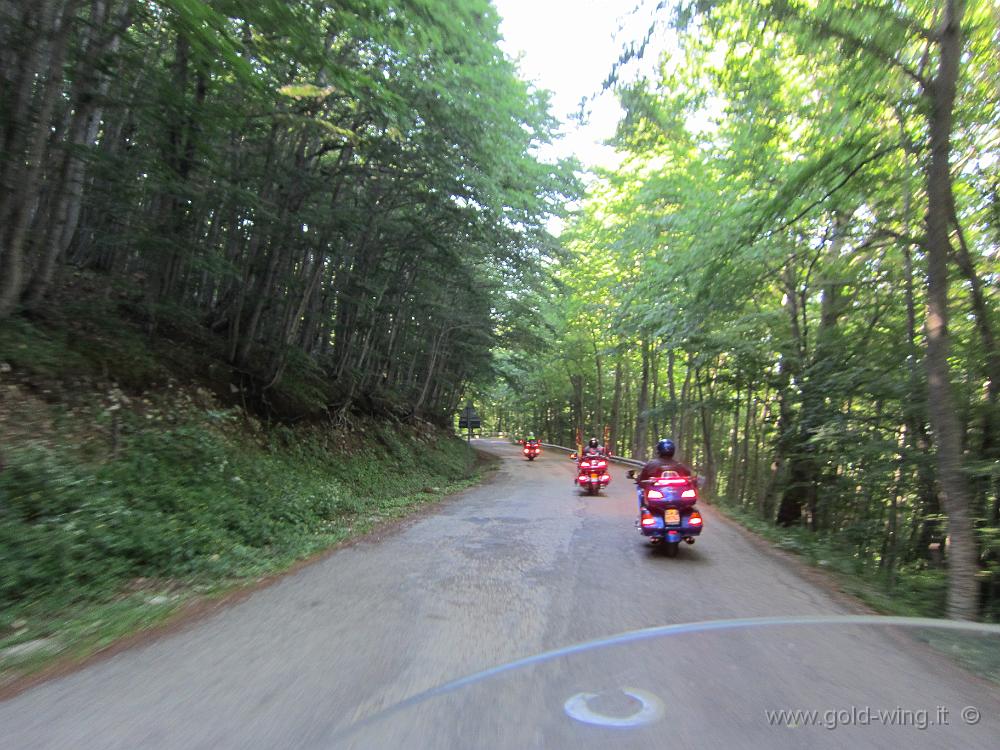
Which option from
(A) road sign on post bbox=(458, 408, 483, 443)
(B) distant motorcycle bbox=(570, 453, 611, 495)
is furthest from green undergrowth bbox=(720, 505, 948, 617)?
(A) road sign on post bbox=(458, 408, 483, 443)

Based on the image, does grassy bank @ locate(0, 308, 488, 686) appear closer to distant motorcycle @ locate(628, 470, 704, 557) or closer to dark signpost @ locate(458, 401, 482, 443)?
distant motorcycle @ locate(628, 470, 704, 557)

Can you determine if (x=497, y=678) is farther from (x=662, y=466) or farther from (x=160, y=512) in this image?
(x=662, y=466)

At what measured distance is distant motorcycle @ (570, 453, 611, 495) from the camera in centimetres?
1634

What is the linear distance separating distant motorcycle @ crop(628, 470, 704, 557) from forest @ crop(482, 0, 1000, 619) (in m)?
2.37

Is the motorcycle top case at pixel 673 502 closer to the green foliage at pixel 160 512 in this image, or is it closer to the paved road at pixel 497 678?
the paved road at pixel 497 678

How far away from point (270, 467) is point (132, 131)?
7423 millimetres

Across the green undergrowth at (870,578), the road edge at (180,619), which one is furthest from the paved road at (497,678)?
the green undergrowth at (870,578)

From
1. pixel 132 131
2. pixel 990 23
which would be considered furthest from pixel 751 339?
pixel 132 131

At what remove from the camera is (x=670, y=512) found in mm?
8266

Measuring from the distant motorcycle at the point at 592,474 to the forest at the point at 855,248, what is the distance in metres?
4.22

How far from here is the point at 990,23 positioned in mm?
6750

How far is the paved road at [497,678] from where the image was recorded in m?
3.23

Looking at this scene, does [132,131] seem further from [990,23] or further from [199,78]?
[990,23]

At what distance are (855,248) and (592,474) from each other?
28.0ft
